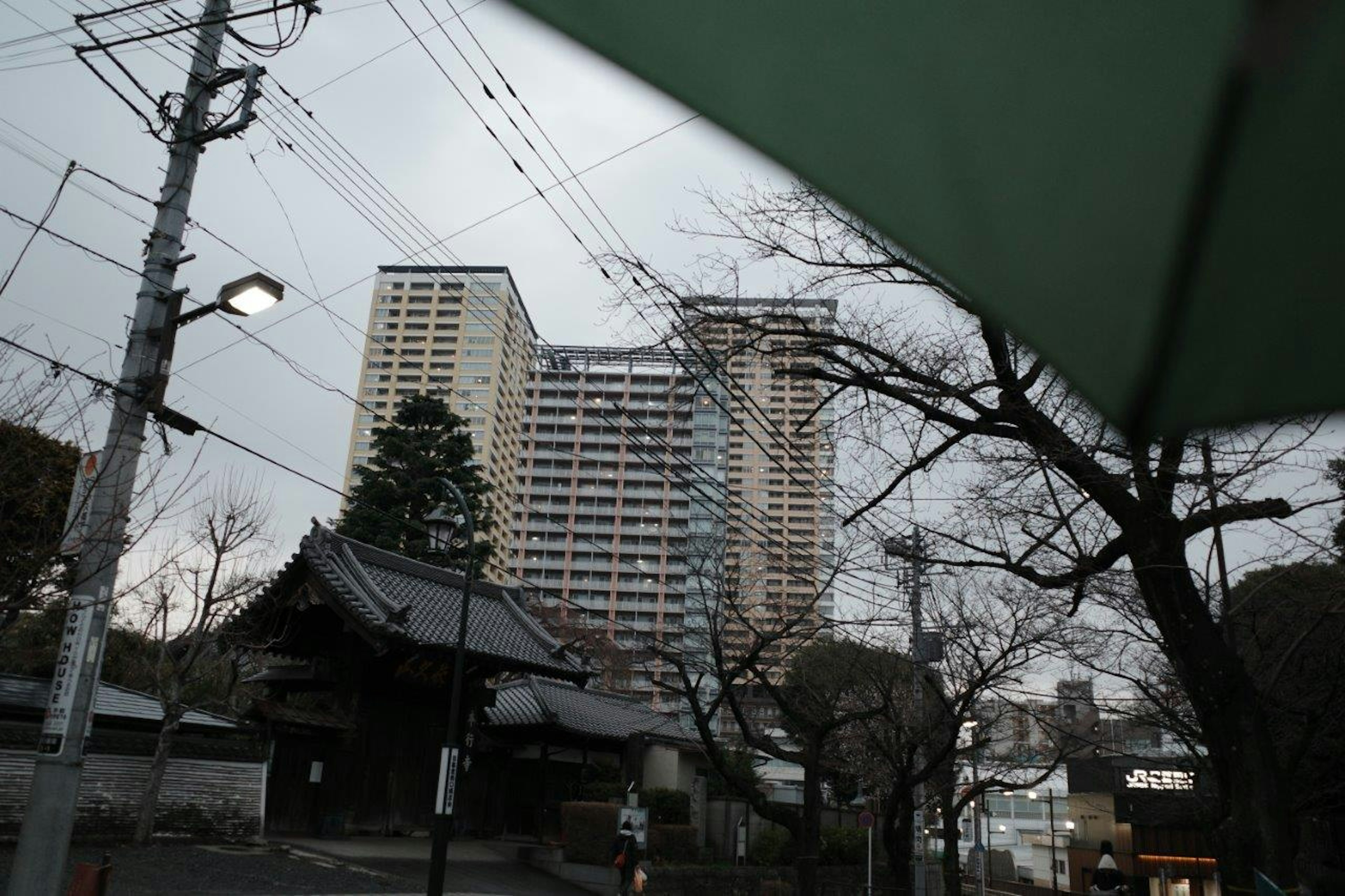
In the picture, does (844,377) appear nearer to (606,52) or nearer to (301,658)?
(606,52)

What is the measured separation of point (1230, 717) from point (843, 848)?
22557mm

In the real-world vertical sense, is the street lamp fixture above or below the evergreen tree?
below

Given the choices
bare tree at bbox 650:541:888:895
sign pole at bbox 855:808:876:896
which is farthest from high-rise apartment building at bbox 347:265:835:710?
sign pole at bbox 855:808:876:896

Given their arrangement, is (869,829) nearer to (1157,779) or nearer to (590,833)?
(590,833)

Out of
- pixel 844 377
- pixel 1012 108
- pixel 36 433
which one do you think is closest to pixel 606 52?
pixel 1012 108

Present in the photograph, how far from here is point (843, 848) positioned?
1038 inches

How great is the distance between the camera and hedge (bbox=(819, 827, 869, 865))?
26109 millimetres

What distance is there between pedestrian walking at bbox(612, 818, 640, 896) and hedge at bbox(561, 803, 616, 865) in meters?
2.40

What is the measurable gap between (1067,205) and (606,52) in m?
0.82

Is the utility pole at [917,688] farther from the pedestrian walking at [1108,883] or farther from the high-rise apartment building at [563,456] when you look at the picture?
the high-rise apartment building at [563,456]

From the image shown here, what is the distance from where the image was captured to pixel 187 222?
8609mm

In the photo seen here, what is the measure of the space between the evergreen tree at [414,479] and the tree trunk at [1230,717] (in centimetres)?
2712

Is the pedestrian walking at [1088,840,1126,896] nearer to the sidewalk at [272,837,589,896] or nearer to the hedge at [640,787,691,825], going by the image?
the sidewalk at [272,837,589,896]

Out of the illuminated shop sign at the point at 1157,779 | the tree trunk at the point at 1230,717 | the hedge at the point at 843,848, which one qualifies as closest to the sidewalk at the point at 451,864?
the hedge at the point at 843,848
